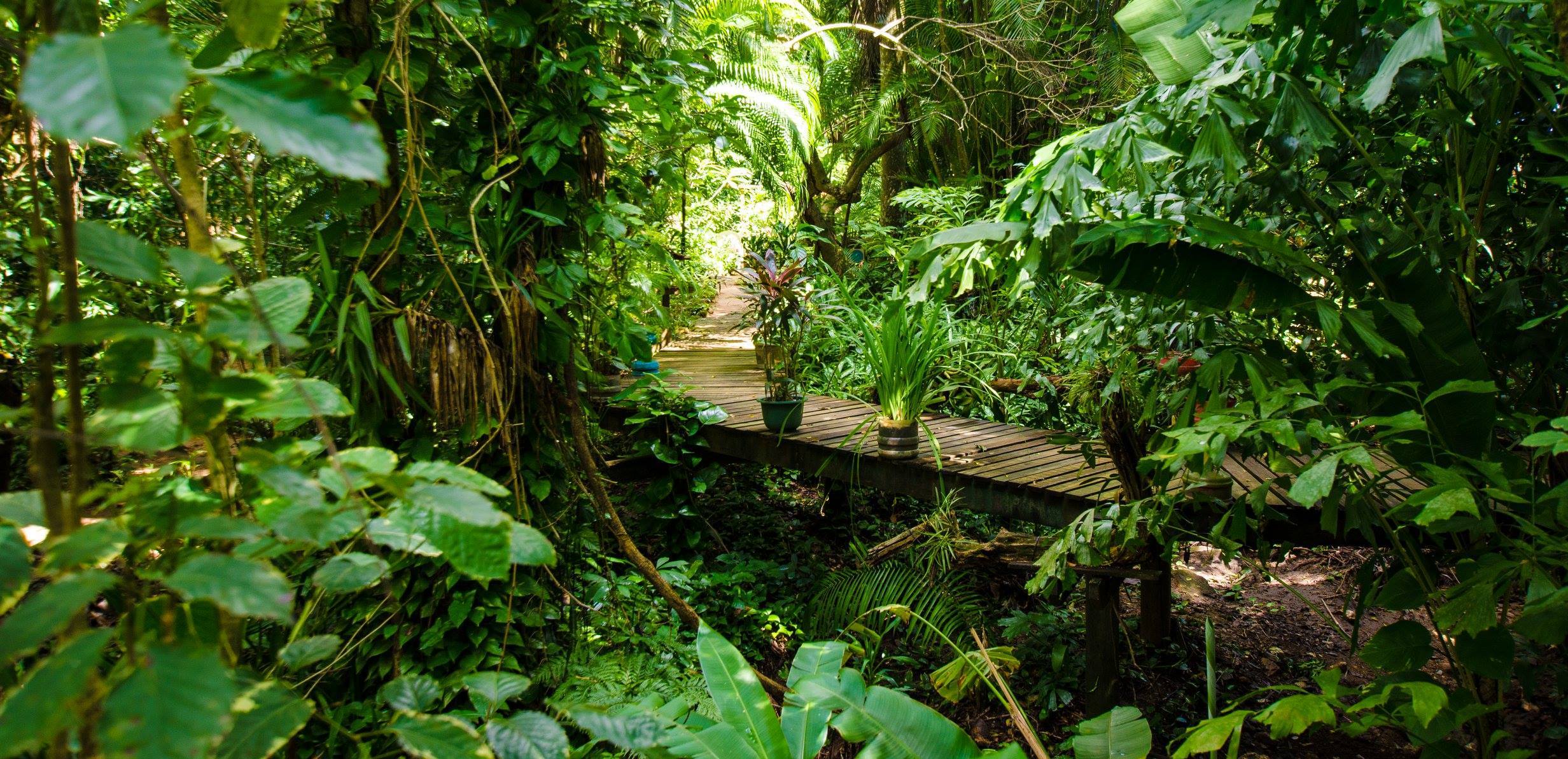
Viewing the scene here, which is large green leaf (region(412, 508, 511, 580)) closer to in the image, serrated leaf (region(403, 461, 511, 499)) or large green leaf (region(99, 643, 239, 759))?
serrated leaf (region(403, 461, 511, 499))

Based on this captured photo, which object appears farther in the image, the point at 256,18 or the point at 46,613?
the point at 256,18

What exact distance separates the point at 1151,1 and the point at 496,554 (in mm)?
2143

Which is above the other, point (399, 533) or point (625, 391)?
point (399, 533)

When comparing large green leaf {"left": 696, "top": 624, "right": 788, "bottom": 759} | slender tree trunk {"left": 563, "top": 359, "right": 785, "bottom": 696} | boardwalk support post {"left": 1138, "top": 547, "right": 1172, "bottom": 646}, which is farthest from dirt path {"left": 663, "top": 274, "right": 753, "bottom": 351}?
large green leaf {"left": 696, "top": 624, "right": 788, "bottom": 759}

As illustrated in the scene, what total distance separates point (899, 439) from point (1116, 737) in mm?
2237

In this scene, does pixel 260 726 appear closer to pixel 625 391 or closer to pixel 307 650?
pixel 307 650

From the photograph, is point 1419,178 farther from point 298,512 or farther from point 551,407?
point 298,512

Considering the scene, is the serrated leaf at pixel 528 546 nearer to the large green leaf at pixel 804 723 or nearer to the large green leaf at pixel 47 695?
the large green leaf at pixel 47 695

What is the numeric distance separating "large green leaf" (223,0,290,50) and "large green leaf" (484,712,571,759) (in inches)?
20.7

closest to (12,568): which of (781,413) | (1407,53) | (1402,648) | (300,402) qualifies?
(300,402)

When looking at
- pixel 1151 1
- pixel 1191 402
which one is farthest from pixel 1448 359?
pixel 1151 1

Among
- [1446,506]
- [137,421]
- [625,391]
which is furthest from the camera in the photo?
[625,391]

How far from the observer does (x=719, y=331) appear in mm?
10688

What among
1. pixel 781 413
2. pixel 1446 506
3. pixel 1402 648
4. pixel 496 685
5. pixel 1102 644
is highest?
pixel 496 685
